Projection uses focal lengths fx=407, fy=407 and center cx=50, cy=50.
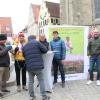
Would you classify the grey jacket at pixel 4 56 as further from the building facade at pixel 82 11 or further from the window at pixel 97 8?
the window at pixel 97 8

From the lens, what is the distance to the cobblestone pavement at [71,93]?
38.6ft

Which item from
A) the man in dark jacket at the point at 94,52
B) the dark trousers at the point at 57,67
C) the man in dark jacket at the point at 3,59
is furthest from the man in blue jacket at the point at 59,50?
the man in dark jacket at the point at 3,59

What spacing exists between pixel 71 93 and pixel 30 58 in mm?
2175

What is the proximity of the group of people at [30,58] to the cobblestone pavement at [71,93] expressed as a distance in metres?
0.33

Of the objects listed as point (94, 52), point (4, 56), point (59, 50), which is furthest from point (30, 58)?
point (94, 52)

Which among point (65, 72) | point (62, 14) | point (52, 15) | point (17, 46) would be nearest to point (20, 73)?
point (17, 46)

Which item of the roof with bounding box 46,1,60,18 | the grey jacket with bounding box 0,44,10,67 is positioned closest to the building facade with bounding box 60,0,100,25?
the grey jacket with bounding box 0,44,10,67

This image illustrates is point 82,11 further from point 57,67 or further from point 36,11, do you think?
point 36,11

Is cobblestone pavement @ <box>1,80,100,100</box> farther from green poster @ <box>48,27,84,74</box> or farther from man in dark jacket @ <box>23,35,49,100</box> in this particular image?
green poster @ <box>48,27,84,74</box>

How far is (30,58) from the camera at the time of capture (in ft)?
36.2

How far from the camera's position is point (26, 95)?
12.3 m

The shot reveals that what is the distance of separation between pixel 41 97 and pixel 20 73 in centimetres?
210

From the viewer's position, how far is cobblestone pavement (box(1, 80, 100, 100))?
463 inches

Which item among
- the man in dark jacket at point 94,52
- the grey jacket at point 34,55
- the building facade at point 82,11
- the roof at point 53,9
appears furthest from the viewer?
the roof at point 53,9
